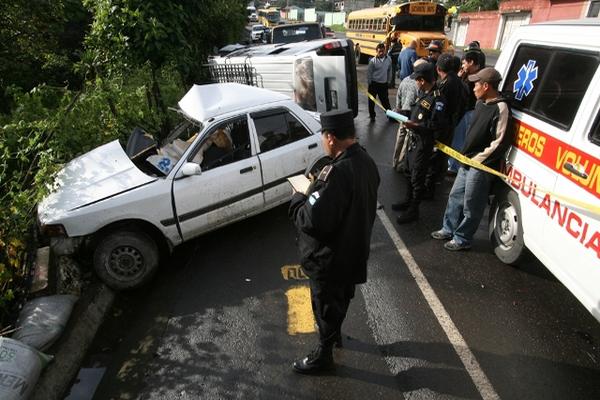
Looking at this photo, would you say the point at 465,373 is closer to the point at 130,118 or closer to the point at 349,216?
the point at 349,216

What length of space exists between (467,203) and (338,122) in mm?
2514

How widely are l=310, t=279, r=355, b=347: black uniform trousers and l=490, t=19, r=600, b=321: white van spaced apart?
5.67 feet

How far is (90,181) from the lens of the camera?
3.83 meters

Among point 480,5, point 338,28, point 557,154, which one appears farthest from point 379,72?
point 338,28

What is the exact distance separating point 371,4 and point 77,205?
52.2 metres

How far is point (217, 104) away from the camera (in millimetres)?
4375

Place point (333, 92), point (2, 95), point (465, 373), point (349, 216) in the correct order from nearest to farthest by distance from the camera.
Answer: point (349, 216) < point (465, 373) < point (2, 95) < point (333, 92)

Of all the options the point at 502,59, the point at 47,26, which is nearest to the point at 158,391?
the point at 502,59

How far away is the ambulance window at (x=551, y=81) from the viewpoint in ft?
9.70

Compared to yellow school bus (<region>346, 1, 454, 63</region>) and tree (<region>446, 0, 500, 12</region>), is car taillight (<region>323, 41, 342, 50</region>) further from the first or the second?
tree (<region>446, 0, 500, 12</region>)

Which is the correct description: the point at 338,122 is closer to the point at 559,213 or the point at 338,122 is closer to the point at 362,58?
the point at 559,213

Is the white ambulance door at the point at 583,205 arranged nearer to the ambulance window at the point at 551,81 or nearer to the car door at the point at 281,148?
the ambulance window at the point at 551,81

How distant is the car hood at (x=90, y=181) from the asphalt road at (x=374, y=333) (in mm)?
1100

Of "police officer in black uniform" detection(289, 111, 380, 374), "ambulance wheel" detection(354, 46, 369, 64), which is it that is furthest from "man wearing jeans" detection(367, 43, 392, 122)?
"ambulance wheel" detection(354, 46, 369, 64)
